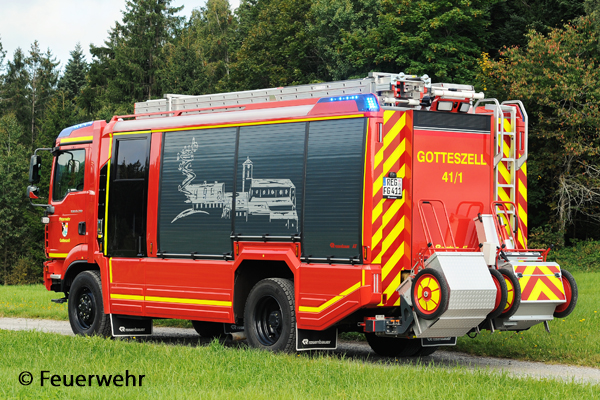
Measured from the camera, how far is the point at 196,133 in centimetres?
1244

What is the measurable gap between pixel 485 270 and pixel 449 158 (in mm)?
1650

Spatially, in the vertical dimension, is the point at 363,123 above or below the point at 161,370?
above

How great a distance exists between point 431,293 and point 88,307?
6623 mm

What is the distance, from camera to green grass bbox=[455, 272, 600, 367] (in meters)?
11.4

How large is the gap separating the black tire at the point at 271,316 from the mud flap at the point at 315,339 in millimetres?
86

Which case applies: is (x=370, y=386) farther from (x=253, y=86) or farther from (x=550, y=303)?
(x=253, y=86)

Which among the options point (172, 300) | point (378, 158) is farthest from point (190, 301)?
point (378, 158)

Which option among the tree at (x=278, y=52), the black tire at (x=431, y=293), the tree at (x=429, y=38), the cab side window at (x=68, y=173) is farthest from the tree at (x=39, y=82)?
the black tire at (x=431, y=293)

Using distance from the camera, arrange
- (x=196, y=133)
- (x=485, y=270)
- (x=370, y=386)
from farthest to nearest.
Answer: (x=196, y=133)
(x=485, y=270)
(x=370, y=386)

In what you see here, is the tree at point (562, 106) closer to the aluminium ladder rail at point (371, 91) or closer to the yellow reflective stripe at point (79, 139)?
the yellow reflective stripe at point (79, 139)

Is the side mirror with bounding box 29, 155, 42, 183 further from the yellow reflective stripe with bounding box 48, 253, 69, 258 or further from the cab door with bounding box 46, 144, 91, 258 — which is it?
the yellow reflective stripe with bounding box 48, 253, 69, 258

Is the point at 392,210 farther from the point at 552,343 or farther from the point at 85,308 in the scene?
the point at 85,308

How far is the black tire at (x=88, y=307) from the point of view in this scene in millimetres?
13570

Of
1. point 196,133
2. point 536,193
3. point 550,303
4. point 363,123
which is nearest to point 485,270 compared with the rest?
point 550,303
